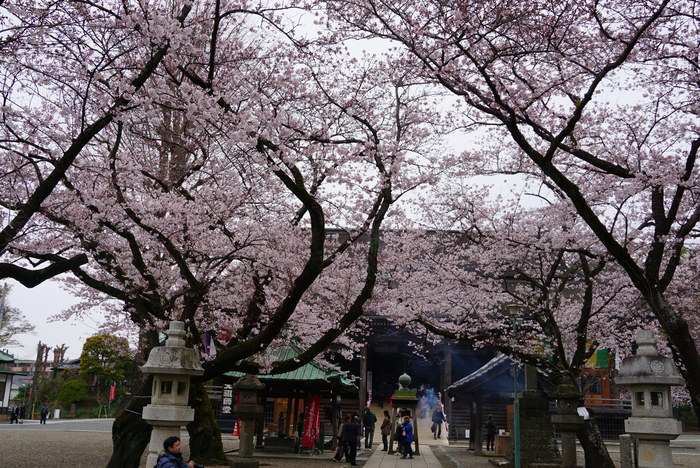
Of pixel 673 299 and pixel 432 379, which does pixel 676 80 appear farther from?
pixel 432 379

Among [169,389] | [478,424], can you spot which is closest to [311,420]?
[478,424]

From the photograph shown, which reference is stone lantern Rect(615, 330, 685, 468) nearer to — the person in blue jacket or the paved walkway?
the paved walkway

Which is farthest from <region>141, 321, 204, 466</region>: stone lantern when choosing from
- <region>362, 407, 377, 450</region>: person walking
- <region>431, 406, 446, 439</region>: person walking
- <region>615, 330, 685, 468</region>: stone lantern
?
<region>431, 406, 446, 439</region>: person walking

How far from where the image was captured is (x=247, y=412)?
48.6ft

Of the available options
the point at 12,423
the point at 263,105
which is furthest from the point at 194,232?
the point at 12,423

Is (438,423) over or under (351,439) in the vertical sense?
under

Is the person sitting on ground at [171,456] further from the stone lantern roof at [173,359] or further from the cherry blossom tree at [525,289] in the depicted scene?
the cherry blossom tree at [525,289]

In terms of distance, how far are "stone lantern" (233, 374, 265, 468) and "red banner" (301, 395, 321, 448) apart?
5539mm

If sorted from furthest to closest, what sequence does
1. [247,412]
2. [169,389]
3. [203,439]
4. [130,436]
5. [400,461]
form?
[400,461] → [203,439] → [247,412] → [130,436] → [169,389]

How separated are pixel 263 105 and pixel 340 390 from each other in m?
13.4

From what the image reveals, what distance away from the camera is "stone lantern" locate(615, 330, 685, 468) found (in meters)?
8.19

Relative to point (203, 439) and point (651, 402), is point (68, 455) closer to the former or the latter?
point (203, 439)

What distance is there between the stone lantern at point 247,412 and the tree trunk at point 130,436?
343 centimetres

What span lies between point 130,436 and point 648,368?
8.55m
